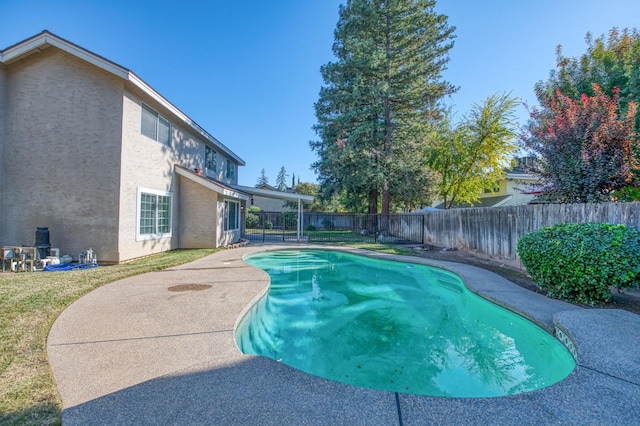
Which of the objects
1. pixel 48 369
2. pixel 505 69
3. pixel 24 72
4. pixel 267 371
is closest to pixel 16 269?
pixel 24 72

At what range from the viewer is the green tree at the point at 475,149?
1812 cm

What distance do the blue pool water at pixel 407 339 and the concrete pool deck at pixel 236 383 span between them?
0.51 m

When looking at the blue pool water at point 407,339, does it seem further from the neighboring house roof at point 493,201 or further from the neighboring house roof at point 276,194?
the neighboring house roof at point 493,201

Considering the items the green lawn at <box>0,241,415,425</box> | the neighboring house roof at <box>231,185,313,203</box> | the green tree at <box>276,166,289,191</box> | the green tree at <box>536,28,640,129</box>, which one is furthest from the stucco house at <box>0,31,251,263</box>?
the green tree at <box>276,166,289,191</box>

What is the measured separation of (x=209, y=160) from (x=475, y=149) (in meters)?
16.4

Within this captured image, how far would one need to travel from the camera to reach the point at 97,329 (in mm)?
4031

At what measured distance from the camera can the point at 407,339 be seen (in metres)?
4.97

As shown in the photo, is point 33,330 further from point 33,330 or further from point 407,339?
point 407,339

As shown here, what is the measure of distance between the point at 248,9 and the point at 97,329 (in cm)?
1281

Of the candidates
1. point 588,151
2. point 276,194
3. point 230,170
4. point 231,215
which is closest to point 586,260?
point 588,151

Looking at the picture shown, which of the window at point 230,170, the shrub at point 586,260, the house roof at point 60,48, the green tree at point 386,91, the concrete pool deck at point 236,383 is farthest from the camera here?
the window at point 230,170

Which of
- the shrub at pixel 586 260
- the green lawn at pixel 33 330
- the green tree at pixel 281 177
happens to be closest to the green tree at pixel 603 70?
the shrub at pixel 586 260

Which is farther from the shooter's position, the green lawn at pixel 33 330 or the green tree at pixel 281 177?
the green tree at pixel 281 177

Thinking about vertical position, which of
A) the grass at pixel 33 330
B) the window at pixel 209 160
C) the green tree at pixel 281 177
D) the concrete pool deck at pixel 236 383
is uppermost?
the green tree at pixel 281 177
